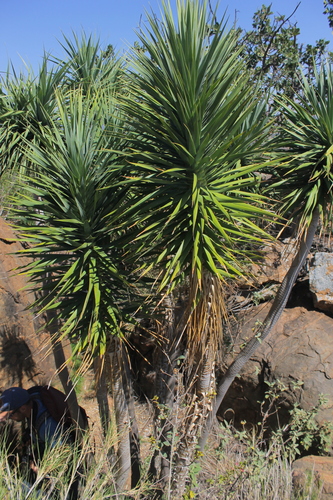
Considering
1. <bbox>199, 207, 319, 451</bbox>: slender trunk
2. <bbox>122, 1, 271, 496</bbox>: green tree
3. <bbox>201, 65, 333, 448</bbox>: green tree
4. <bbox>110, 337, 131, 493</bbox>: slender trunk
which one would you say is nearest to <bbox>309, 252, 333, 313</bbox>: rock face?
<bbox>199, 207, 319, 451</bbox>: slender trunk

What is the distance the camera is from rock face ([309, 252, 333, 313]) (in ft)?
23.1

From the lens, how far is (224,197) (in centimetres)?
344

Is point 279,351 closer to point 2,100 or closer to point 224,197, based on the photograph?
point 224,197

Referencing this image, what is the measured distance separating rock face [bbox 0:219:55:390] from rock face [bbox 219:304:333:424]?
11.9ft

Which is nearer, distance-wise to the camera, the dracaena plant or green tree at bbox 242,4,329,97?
the dracaena plant

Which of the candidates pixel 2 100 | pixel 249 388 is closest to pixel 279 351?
pixel 249 388

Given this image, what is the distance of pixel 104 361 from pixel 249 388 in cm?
342

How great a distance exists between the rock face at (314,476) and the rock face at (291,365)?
975 mm

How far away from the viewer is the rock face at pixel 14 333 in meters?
7.43

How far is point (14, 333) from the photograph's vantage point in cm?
767

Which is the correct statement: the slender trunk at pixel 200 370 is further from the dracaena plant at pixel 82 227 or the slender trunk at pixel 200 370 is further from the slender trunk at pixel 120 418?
the dracaena plant at pixel 82 227

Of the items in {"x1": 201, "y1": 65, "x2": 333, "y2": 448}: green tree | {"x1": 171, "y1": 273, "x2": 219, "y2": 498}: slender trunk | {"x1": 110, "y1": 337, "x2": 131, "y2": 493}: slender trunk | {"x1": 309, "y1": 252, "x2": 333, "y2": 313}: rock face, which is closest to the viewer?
{"x1": 171, "y1": 273, "x2": 219, "y2": 498}: slender trunk

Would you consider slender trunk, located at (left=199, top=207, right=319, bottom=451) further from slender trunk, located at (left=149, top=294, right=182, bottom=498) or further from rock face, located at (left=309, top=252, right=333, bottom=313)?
rock face, located at (left=309, top=252, right=333, bottom=313)

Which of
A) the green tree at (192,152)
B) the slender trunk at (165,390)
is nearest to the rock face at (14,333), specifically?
the slender trunk at (165,390)
